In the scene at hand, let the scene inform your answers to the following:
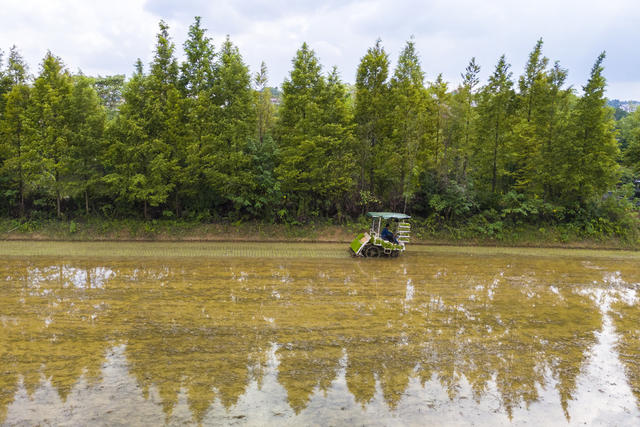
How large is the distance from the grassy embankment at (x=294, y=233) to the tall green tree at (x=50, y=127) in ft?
7.58

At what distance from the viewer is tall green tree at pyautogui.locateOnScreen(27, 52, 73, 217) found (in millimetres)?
20062

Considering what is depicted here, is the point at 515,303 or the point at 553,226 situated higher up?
the point at 553,226

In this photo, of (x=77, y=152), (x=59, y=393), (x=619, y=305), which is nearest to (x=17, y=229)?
(x=77, y=152)

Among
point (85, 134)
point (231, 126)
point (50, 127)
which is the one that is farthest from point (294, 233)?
point (50, 127)

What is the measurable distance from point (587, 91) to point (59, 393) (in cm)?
2541

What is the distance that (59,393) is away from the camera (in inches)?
289

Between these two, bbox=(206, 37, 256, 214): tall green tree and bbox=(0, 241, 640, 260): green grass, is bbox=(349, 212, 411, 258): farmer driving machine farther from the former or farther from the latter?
bbox=(206, 37, 256, 214): tall green tree

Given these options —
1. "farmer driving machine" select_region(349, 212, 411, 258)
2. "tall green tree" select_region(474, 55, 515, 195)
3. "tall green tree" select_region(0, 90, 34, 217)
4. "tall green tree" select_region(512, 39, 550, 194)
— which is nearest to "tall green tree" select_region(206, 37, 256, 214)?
"farmer driving machine" select_region(349, 212, 411, 258)

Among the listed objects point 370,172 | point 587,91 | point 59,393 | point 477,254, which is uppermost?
point 587,91

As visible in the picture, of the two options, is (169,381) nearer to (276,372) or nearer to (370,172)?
(276,372)

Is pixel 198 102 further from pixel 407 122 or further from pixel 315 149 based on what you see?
pixel 407 122

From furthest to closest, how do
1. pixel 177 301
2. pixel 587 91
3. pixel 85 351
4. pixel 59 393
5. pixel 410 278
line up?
pixel 587 91 → pixel 410 278 → pixel 177 301 → pixel 85 351 → pixel 59 393

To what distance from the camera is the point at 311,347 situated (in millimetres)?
9328

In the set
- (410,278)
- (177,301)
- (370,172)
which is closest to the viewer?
(177,301)
